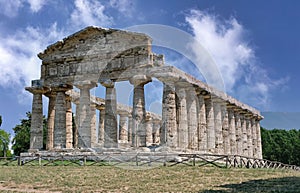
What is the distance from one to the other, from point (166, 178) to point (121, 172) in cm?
456

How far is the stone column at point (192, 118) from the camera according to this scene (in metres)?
38.6

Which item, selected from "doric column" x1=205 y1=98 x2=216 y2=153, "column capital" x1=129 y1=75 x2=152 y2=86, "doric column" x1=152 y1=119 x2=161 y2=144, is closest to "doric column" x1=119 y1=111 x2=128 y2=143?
"doric column" x1=152 y1=119 x2=161 y2=144

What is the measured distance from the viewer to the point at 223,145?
153 ft

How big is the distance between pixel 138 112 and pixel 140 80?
3026 mm

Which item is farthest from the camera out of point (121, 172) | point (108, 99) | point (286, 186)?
point (108, 99)

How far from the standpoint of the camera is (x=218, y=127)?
148 feet

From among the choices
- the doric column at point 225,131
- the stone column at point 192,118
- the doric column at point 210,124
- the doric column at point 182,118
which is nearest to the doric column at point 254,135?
the doric column at point 225,131

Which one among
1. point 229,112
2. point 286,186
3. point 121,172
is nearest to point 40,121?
point 121,172

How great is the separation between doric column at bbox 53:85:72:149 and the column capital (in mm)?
8311

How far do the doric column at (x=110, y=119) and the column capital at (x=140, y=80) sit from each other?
267cm

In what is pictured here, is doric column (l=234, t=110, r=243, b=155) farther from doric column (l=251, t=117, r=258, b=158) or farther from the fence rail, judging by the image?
the fence rail

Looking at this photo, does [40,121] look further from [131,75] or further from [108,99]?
[131,75]

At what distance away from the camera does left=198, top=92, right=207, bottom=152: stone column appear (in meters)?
40.8

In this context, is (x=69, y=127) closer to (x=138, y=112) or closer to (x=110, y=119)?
(x=110, y=119)
